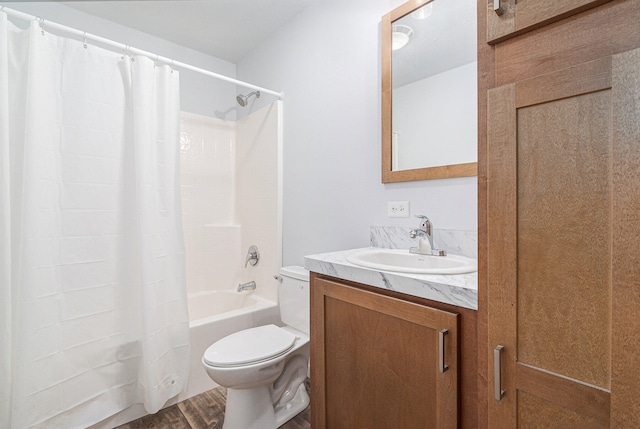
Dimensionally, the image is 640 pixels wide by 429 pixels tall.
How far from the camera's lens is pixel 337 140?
1.81 metres

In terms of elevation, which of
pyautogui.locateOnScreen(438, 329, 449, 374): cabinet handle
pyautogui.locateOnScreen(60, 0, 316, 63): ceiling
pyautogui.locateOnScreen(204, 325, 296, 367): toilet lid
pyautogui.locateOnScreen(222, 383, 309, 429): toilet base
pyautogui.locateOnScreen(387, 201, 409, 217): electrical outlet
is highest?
pyautogui.locateOnScreen(60, 0, 316, 63): ceiling

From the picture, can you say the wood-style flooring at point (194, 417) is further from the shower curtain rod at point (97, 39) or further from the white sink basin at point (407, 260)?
the shower curtain rod at point (97, 39)

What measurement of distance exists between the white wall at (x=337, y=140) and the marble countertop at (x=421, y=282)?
50cm

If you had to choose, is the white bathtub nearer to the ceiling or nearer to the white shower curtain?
the white shower curtain

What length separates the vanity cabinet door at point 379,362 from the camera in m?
0.82

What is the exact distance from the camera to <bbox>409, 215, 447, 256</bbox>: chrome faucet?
1.29 m

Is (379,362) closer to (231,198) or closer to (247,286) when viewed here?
(247,286)

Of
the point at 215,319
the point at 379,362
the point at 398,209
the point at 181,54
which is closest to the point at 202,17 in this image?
the point at 181,54

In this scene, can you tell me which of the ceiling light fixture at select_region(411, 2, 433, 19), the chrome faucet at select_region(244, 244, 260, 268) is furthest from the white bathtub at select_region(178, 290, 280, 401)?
the ceiling light fixture at select_region(411, 2, 433, 19)

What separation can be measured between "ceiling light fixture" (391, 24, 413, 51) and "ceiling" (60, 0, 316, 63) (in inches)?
30.6

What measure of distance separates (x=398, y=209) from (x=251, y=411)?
121cm

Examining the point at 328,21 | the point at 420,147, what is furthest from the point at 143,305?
the point at 328,21

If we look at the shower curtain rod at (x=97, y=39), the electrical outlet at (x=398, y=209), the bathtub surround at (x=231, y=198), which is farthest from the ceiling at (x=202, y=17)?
the electrical outlet at (x=398, y=209)

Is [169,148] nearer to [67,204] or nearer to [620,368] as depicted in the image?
[67,204]
